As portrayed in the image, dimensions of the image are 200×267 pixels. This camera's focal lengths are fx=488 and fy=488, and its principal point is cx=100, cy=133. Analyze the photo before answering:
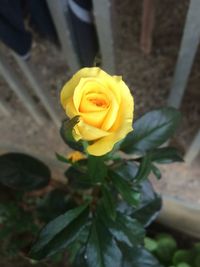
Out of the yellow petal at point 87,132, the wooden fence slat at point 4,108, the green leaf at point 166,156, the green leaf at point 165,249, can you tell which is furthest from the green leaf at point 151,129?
the wooden fence slat at point 4,108

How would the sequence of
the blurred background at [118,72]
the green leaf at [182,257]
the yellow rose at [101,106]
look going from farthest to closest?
the green leaf at [182,257]
the blurred background at [118,72]
the yellow rose at [101,106]

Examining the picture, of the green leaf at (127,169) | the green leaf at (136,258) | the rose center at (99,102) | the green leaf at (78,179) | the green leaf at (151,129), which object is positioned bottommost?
the green leaf at (136,258)

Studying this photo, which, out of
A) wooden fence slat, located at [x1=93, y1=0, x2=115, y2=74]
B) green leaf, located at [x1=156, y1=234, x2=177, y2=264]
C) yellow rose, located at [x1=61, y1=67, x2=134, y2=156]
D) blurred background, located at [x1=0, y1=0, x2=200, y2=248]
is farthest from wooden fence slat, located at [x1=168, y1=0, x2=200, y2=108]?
green leaf, located at [x1=156, y1=234, x2=177, y2=264]

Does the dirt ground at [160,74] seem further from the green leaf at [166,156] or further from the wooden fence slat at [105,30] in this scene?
the green leaf at [166,156]

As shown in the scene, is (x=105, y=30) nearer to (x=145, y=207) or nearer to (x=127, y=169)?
(x=127, y=169)

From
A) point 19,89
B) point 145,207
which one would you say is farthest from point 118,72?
point 145,207

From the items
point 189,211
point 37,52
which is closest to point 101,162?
→ point 189,211

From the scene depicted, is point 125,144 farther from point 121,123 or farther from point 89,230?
point 121,123
